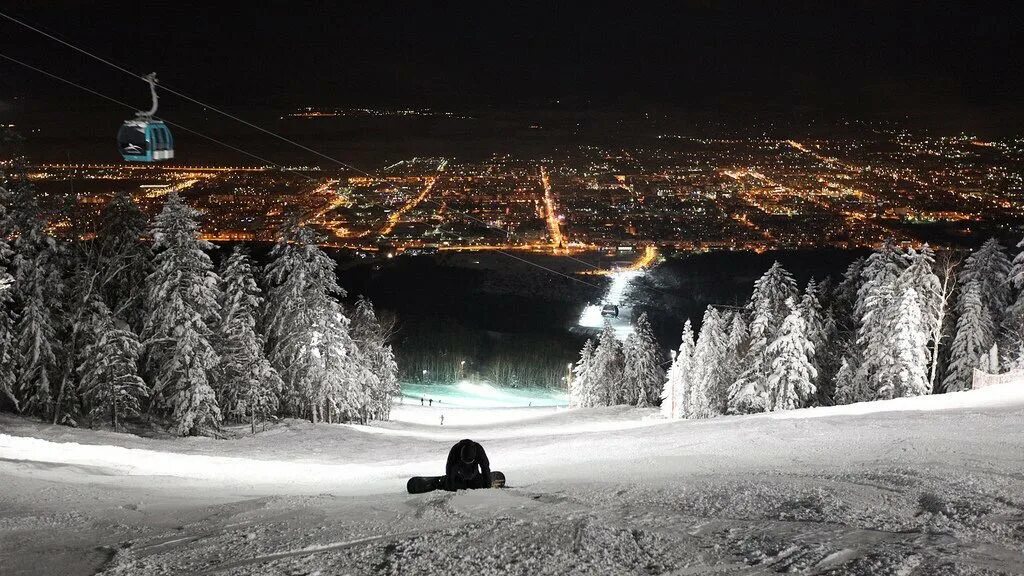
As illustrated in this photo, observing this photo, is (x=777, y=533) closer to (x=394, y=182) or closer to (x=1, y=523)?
(x=1, y=523)

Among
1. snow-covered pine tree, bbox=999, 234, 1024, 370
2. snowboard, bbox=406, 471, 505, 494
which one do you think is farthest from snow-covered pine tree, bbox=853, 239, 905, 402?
snowboard, bbox=406, 471, 505, 494

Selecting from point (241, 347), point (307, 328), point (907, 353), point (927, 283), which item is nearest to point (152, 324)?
point (241, 347)

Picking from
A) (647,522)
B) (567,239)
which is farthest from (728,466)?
(567,239)

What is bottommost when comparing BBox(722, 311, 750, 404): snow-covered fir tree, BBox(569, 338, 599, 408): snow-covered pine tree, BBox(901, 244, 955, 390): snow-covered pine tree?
BBox(569, 338, 599, 408): snow-covered pine tree

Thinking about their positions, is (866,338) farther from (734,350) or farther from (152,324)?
(152,324)

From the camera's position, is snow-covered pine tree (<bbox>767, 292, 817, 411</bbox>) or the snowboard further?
snow-covered pine tree (<bbox>767, 292, 817, 411</bbox>)

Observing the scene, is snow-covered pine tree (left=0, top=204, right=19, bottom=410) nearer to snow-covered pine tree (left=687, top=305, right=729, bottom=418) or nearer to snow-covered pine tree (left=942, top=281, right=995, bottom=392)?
snow-covered pine tree (left=687, top=305, right=729, bottom=418)

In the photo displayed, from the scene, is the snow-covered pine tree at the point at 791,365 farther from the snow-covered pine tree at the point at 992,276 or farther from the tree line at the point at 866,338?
the snow-covered pine tree at the point at 992,276
